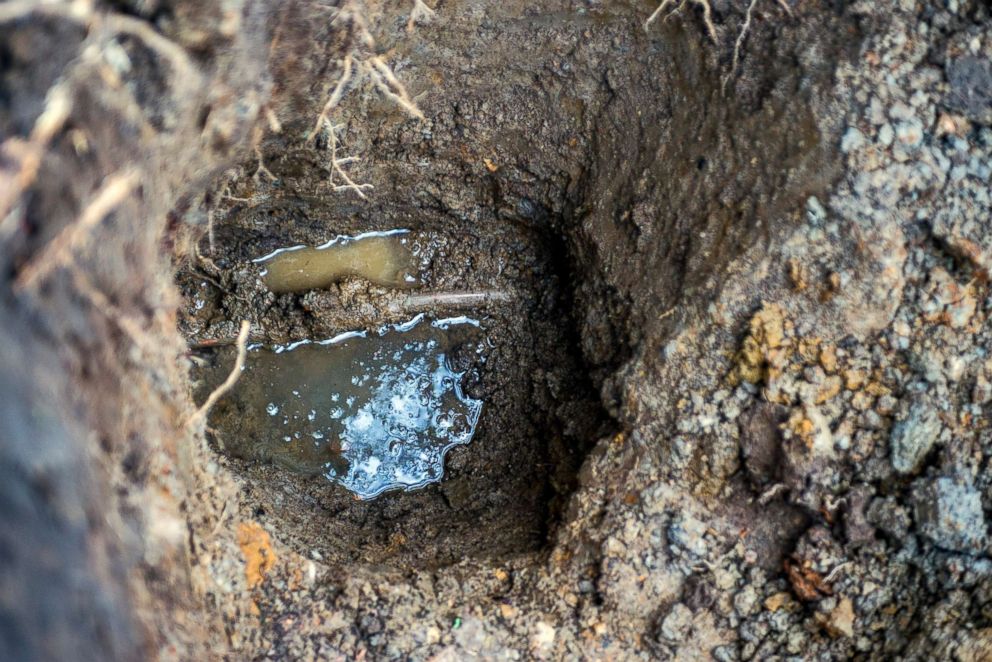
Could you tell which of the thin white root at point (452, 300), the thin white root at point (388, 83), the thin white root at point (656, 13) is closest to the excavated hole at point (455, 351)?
the thin white root at point (452, 300)

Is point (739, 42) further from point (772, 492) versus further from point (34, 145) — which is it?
point (34, 145)

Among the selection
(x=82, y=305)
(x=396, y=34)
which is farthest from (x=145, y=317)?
(x=396, y=34)

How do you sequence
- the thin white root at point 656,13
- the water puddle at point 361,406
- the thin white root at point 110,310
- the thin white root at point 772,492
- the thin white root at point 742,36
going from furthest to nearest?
the water puddle at point 361,406 < the thin white root at point 656,13 < the thin white root at point 742,36 < the thin white root at point 772,492 < the thin white root at point 110,310

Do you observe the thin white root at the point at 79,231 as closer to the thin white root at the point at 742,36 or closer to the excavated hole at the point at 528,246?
the excavated hole at the point at 528,246

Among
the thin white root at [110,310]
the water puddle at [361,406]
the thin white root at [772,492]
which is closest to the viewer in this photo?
the thin white root at [110,310]

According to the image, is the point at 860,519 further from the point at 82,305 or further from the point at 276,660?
the point at 82,305

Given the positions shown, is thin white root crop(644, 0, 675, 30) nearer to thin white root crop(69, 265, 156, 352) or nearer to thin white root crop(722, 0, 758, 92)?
thin white root crop(722, 0, 758, 92)
